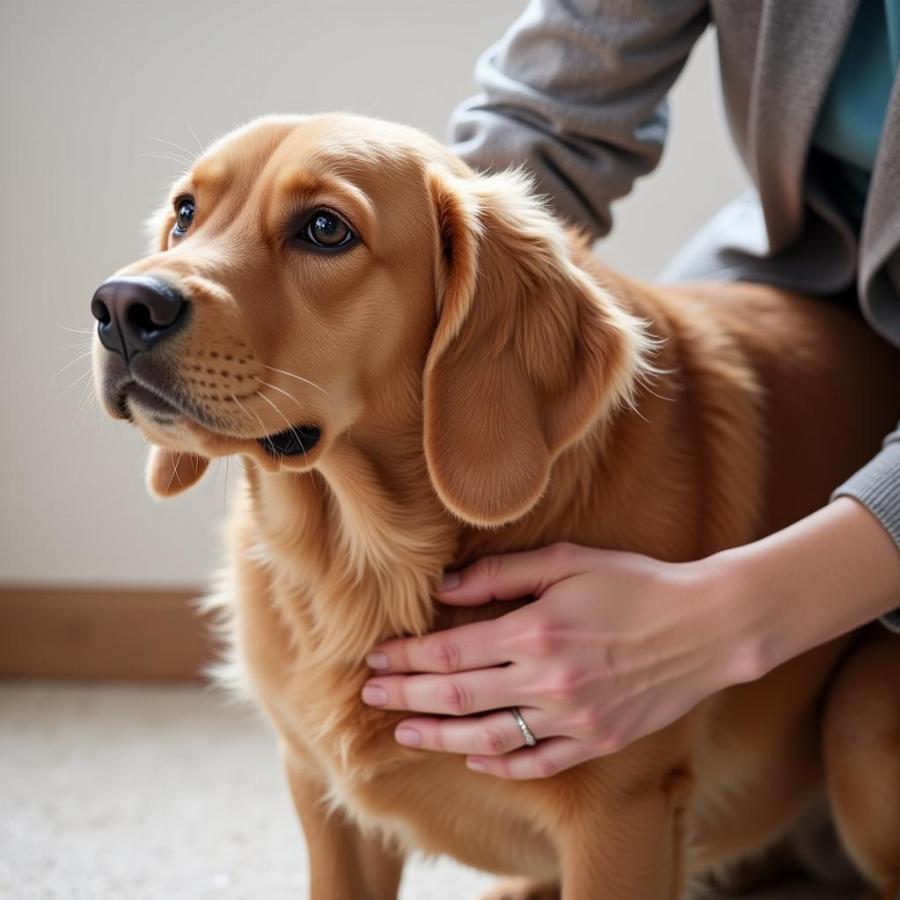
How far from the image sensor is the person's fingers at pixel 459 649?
1.27 metres

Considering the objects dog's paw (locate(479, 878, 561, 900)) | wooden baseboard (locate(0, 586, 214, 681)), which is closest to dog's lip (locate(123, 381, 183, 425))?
dog's paw (locate(479, 878, 561, 900))

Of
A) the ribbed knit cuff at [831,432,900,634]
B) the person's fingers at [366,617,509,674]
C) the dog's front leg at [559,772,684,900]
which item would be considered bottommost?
the dog's front leg at [559,772,684,900]

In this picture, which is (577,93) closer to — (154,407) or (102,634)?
(154,407)

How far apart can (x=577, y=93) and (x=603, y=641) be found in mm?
778

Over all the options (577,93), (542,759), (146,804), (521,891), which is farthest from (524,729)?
(146,804)

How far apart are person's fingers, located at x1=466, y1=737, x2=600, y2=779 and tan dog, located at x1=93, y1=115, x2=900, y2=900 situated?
0.11ft

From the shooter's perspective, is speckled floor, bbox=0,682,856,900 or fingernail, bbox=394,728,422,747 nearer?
fingernail, bbox=394,728,422,747

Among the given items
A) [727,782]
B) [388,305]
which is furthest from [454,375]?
[727,782]

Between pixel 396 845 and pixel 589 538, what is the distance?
55cm

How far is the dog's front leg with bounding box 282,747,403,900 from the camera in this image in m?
1.54

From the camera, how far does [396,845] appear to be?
159 centimetres

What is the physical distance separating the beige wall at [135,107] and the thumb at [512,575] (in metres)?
1.23

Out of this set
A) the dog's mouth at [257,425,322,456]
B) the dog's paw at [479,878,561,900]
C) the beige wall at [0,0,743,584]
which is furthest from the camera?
the beige wall at [0,0,743,584]

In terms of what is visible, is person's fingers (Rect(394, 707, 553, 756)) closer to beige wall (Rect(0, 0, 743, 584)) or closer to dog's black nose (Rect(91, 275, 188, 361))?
dog's black nose (Rect(91, 275, 188, 361))
